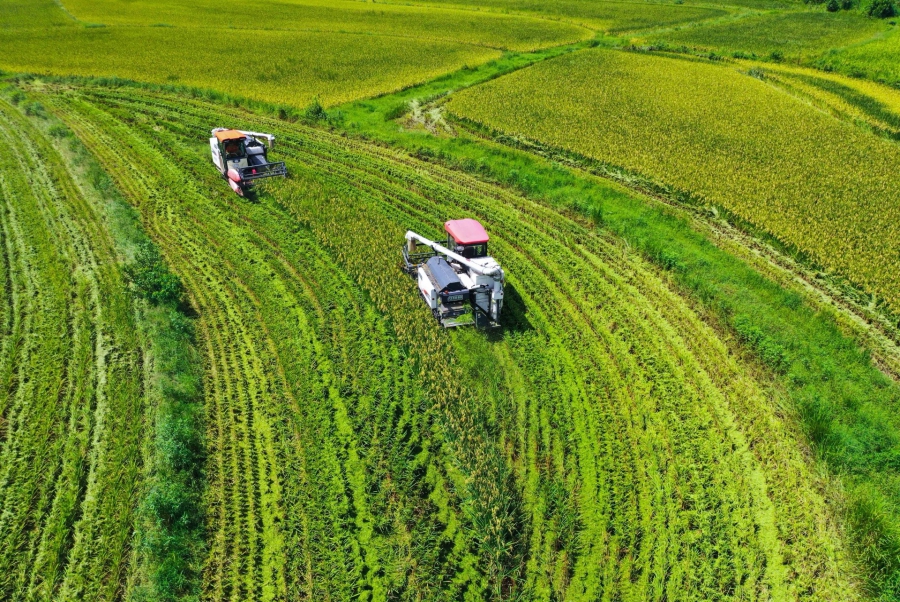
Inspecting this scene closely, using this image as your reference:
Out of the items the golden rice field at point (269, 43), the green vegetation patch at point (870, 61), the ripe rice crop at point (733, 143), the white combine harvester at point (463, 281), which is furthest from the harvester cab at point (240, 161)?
the green vegetation patch at point (870, 61)

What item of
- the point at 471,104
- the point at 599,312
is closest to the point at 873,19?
the point at 471,104

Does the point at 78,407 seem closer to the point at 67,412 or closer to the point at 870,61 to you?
the point at 67,412

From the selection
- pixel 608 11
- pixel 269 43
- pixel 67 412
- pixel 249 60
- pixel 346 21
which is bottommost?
pixel 67 412

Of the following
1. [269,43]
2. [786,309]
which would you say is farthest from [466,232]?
[269,43]

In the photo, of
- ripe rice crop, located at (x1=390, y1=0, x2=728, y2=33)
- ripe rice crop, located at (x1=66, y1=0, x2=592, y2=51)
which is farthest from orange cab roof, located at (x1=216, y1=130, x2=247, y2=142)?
ripe rice crop, located at (x1=390, y1=0, x2=728, y2=33)

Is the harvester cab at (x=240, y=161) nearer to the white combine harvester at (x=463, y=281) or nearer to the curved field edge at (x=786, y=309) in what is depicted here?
the curved field edge at (x=786, y=309)
